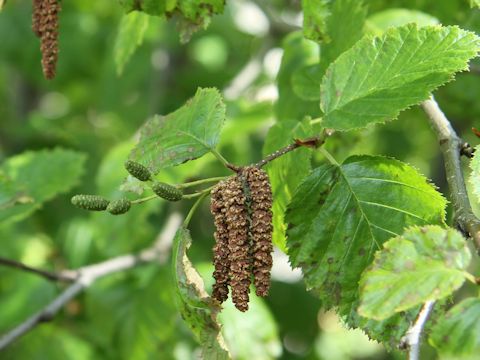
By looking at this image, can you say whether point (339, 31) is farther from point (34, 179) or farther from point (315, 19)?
point (34, 179)

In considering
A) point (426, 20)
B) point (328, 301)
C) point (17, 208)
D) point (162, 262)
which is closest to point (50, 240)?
point (162, 262)

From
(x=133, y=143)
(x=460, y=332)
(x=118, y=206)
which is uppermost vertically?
(x=133, y=143)

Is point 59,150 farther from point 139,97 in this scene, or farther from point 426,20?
point 139,97

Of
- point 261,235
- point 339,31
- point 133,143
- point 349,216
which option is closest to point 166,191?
point 261,235

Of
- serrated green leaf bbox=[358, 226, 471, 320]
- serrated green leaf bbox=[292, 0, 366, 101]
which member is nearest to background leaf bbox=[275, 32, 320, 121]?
serrated green leaf bbox=[292, 0, 366, 101]

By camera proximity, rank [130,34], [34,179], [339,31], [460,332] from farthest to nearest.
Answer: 1. [34,179]
2. [130,34]
3. [339,31]
4. [460,332]

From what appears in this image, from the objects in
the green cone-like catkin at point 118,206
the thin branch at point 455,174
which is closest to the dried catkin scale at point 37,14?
the green cone-like catkin at point 118,206
